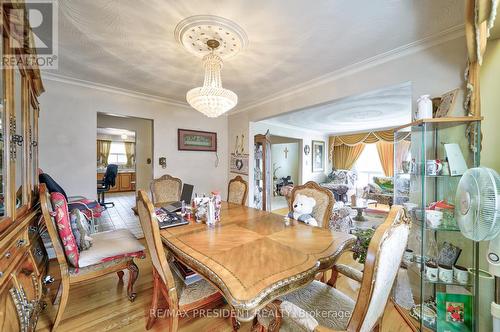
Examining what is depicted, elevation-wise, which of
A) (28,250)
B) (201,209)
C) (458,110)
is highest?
(458,110)

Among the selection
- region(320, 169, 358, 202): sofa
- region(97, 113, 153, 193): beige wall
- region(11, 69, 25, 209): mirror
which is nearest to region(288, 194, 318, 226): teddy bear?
region(11, 69, 25, 209): mirror

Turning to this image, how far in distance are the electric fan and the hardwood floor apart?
2.75 ft

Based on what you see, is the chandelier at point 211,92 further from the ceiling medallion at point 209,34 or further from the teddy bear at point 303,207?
the teddy bear at point 303,207

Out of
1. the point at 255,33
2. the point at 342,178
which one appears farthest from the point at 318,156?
the point at 255,33

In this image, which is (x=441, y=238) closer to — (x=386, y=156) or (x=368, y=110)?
(x=368, y=110)

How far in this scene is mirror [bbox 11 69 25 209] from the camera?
47.0 inches

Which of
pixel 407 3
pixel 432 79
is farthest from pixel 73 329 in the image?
pixel 432 79

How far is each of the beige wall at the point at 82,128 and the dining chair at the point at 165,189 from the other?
1.89 ft

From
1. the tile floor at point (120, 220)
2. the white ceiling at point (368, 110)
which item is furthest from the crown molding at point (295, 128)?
the tile floor at point (120, 220)

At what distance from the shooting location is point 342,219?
11.6 feet

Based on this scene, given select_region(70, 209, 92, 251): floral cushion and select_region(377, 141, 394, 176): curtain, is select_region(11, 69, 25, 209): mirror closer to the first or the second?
select_region(70, 209, 92, 251): floral cushion

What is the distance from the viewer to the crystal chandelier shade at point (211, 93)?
5.46 ft

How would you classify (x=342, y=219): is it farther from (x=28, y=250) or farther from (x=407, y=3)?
(x=28, y=250)

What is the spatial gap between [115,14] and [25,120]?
1.02 m
